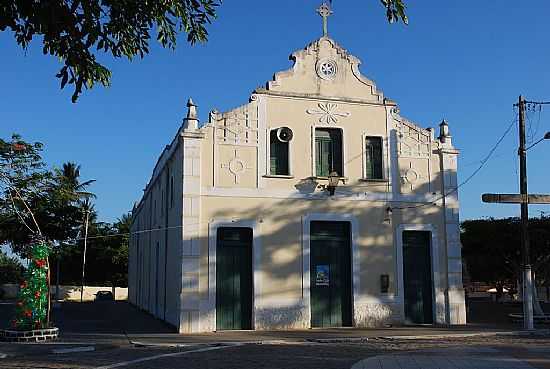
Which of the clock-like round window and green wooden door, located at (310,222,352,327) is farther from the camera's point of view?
the clock-like round window

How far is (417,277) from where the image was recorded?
19781 millimetres

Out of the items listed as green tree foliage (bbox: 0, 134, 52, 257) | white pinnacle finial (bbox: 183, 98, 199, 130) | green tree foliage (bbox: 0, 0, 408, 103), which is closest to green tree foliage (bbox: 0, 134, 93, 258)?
green tree foliage (bbox: 0, 134, 52, 257)

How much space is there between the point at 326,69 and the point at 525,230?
7.83 metres

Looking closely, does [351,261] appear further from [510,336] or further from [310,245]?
[510,336]

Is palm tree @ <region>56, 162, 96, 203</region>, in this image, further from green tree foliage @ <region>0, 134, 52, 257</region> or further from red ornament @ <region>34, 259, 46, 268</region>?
red ornament @ <region>34, 259, 46, 268</region>

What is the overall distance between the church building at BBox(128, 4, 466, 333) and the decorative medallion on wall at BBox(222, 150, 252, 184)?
3 cm

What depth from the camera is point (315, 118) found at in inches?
763

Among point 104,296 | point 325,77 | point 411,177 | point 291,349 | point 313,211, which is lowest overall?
point 104,296

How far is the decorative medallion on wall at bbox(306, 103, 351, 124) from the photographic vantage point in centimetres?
1941

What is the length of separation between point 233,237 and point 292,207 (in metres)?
2.00

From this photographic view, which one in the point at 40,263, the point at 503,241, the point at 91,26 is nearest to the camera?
the point at 91,26

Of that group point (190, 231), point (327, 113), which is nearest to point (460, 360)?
point (190, 231)

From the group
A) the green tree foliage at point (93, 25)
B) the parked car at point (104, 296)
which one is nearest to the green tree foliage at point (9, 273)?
the parked car at point (104, 296)

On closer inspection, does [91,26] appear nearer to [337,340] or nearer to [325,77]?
[337,340]
